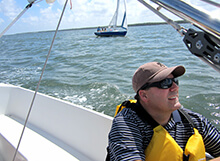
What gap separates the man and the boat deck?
0.92m

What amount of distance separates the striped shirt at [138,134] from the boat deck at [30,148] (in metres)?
0.91

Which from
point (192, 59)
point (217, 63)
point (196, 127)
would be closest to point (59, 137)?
point (196, 127)

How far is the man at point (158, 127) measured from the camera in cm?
87

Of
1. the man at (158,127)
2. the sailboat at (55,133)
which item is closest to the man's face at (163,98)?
the man at (158,127)

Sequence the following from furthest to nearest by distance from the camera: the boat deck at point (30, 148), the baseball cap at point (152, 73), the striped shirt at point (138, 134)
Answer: the boat deck at point (30, 148), the baseball cap at point (152, 73), the striped shirt at point (138, 134)

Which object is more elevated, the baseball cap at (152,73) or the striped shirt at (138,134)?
the baseball cap at (152,73)

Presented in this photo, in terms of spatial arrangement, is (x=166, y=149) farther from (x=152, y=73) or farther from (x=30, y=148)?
(x=30, y=148)

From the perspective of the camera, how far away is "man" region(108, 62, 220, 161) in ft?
2.84

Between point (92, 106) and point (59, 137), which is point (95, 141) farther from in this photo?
point (92, 106)

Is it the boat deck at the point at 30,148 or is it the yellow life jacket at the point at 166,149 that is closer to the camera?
the yellow life jacket at the point at 166,149

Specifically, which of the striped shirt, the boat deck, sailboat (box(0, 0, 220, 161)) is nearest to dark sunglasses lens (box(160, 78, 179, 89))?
the striped shirt

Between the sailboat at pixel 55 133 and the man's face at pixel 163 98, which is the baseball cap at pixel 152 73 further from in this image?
the sailboat at pixel 55 133

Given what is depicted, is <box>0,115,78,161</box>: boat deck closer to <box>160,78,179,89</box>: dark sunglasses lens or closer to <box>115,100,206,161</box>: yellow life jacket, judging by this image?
<box>115,100,206,161</box>: yellow life jacket

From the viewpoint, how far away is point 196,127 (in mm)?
1021
